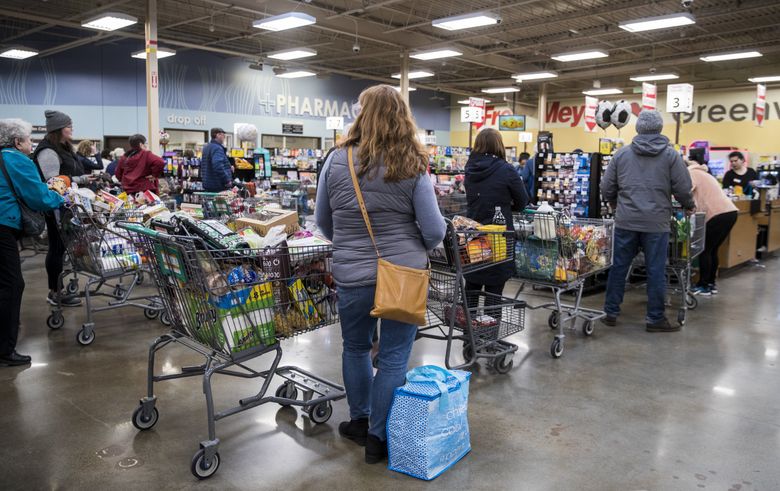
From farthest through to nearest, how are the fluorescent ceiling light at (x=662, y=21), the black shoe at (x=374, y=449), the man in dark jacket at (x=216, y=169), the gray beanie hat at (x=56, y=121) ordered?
the fluorescent ceiling light at (x=662, y=21), the man in dark jacket at (x=216, y=169), the gray beanie hat at (x=56, y=121), the black shoe at (x=374, y=449)

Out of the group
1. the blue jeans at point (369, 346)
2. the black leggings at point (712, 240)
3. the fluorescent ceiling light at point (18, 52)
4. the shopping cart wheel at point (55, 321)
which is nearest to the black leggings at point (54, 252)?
the shopping cart wheel at point (55, 321)

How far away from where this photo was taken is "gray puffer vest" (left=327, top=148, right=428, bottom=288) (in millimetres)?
2662

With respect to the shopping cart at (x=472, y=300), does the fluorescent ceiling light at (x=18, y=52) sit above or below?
above

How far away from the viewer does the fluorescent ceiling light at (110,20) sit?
9961 mm

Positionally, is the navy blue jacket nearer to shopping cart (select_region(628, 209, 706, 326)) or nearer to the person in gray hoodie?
the person in gray hoodie

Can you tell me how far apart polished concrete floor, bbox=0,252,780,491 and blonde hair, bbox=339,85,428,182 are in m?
1.37

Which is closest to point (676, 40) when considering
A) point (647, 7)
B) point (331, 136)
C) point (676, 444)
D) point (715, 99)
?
point (647, 7)

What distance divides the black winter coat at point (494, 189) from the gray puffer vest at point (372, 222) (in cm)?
160

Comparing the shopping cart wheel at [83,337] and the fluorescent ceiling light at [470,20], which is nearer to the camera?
the shopping cart wheel at [83,337]

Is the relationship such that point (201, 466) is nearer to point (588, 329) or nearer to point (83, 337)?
point (83, 337)

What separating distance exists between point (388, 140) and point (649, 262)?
137 inches

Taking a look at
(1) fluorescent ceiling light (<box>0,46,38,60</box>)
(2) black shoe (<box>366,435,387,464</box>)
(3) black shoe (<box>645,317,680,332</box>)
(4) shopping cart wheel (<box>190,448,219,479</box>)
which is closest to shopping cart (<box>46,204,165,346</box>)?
(4) shopping cart wheel (<box>190,448,219,479</box>)

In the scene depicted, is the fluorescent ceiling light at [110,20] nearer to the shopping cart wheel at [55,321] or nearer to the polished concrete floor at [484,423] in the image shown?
the shopping cart wheel at [55,321]

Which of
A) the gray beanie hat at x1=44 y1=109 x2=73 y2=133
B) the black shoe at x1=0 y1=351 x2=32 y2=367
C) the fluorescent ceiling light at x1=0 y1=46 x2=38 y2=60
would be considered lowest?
the black shoe at x1=0 y1=351 x2=32 y2=367
